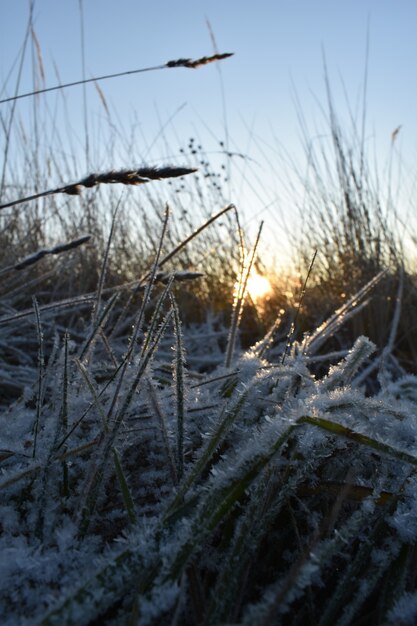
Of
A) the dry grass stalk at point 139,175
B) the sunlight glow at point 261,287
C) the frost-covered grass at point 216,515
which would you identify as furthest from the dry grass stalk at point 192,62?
the sunlight glow at point 261,287

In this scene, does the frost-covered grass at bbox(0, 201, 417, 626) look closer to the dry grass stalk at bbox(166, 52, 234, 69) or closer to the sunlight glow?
the dry grass stalk at bbox(166, 52, 234, 69)

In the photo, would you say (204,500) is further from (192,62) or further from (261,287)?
(261,287)

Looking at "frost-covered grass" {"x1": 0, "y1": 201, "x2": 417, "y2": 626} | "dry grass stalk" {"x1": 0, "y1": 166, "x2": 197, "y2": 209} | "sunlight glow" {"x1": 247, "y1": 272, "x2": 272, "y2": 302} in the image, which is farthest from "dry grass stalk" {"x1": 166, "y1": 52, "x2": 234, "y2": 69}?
"sunlight glow" {"x1": 247, "y1": 272, "x2": 272, "y2": 302}

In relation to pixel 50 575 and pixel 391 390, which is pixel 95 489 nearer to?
pixel 50 575

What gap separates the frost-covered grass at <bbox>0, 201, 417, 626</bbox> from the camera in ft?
1.58

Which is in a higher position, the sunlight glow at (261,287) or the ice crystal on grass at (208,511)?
the sunlight glow at (261,287)

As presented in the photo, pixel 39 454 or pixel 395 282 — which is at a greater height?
pixel 395 282

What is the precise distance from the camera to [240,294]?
103 cm

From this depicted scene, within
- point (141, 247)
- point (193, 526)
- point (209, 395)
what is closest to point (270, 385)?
point (209, 395)

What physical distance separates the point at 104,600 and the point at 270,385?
0.54 metres

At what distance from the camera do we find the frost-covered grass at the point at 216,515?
1.58 ft

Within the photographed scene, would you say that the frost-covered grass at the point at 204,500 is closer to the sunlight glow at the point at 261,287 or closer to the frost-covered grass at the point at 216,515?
the frost-covered grass at the point at 216,515

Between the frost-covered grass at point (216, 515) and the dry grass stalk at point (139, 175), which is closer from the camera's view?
the frost-covered grass at point (216, 515)

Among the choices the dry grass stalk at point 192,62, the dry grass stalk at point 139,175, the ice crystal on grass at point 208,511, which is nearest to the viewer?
the ice crystal on grass at point 208,511
